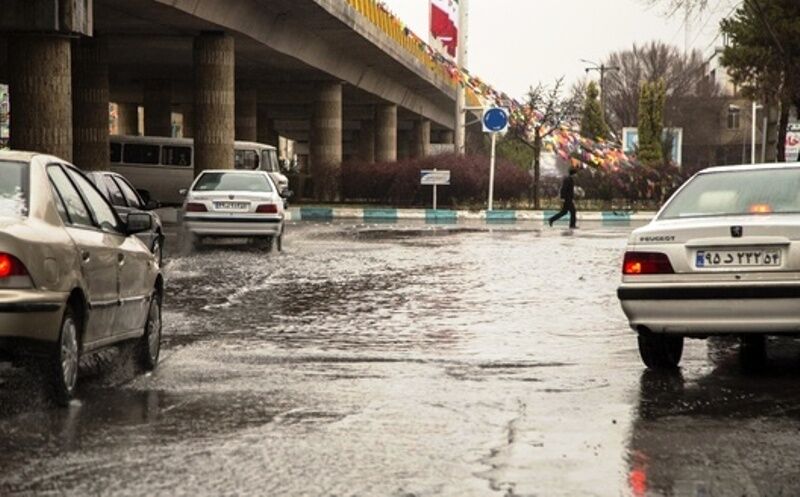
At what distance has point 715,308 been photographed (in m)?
9.74

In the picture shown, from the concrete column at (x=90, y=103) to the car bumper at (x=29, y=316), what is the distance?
3347 cm

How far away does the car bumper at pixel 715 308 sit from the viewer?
9625 mm

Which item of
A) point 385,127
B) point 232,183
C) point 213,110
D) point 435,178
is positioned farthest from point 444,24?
point 232,183

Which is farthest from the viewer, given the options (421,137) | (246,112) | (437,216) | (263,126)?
(421,137)

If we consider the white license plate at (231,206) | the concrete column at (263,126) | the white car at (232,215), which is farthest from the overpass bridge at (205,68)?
the concrete column at (263,126)

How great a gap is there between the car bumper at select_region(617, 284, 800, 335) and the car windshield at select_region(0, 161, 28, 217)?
13.0 feet

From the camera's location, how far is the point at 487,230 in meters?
36.9

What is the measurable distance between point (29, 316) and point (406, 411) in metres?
2.14

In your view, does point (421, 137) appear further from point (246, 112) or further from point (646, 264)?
point (646, 264)

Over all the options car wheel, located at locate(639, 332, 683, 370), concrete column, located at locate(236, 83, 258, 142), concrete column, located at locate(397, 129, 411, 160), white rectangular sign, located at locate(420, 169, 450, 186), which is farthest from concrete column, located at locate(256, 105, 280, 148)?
car wheel, located at locate(639, 332, 683, 370)

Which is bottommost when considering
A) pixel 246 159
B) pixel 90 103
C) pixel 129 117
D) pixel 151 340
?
pixel 151 340

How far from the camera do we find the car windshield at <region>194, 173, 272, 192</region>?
26750 mm

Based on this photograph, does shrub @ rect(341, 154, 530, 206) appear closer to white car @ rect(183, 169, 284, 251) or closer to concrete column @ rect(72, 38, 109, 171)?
concrete column @ rect(72, 38, 109, 171)

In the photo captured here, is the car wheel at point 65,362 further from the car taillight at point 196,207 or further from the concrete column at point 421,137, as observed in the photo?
the concrete column at point 421,137
